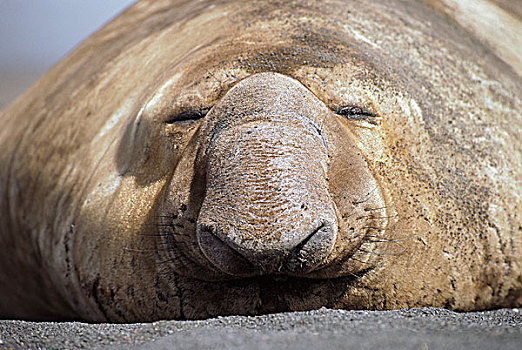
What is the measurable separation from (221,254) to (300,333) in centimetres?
40

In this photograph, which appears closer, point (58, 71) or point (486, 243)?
point (486, 243)

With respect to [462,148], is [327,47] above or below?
above

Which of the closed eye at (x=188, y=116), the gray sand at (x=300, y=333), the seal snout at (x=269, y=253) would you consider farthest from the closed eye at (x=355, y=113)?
the gray sand at (x=300, y=333)

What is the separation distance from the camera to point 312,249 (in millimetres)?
2107

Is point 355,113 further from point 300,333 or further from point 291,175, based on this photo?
point 300,333

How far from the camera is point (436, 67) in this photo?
121 inches

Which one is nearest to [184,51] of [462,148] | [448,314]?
[462,148]

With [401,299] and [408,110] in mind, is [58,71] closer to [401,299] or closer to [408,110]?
[408,110]

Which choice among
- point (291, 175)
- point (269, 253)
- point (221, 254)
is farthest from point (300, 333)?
point (291, 175)

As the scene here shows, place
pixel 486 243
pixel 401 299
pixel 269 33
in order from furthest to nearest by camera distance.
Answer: pixel 269 33
pixel 486 243
pixel 401 299

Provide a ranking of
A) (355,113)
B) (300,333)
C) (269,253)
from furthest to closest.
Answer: (355,113) → (269,253) → (300,333)

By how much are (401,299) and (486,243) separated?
46 cm

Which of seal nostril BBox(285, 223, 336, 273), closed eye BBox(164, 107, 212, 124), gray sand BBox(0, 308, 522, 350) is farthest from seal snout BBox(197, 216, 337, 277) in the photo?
closed eye BBox(164, 107, 212, 124)

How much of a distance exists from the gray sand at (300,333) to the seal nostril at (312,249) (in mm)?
147
